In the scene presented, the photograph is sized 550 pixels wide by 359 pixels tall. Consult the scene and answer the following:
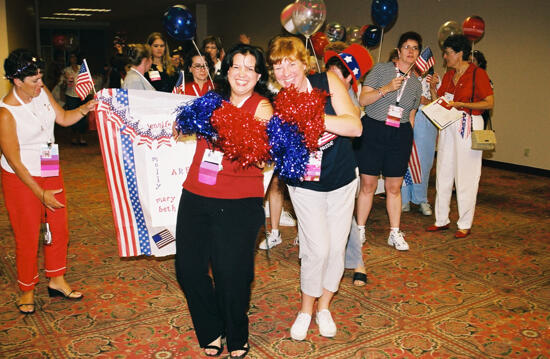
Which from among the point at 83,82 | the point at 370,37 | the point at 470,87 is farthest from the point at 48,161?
the point at 370,37

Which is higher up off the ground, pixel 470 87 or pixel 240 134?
pixel 470 87

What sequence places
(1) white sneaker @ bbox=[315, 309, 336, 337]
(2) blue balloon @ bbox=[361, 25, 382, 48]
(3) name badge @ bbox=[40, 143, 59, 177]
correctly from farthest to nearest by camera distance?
(2) blue balloon @ bbox=[361, 25, 382, 48], (3) name badge @ bbox=[40, 143, 59, 177], (1) white sneaker @ bbox=[315, 309, 336, 337]

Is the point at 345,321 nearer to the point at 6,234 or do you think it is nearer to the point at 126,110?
the point at 126,110

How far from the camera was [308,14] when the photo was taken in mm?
4535

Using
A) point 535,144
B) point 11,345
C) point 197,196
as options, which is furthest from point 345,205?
point 535,144

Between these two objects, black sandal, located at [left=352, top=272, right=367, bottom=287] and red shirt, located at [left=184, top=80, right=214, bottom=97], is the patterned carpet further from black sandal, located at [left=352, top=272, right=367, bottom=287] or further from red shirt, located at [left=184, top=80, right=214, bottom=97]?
red shirt, located at [left=184, top=80, right=214, bottom=97]

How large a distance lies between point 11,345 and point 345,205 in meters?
2.14

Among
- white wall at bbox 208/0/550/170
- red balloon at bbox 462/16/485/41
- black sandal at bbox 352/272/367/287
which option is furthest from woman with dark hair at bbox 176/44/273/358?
white wall at bbox 208/0/550/170

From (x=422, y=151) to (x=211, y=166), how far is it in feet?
14.0

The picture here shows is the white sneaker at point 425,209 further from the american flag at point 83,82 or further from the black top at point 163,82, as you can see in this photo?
the american flag at point 83,82

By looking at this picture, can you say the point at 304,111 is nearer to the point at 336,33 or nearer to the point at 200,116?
the point at 200,116

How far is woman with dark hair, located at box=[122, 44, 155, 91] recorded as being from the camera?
4543mm

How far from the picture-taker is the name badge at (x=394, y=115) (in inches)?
173

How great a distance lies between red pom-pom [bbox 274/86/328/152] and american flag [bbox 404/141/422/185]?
145 inches
